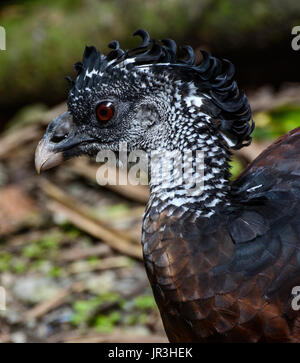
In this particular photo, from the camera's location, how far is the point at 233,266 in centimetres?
264

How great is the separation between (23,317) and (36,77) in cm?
398

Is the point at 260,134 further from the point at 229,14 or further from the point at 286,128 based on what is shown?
the point at 229,14

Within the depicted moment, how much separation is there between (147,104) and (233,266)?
3.17ft

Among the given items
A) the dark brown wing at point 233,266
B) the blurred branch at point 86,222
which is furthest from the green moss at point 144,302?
the dark brown wing at point 233,266

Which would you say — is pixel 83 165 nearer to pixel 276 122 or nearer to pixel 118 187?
pixel 118 187

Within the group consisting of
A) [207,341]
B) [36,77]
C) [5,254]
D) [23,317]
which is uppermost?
[36,77]

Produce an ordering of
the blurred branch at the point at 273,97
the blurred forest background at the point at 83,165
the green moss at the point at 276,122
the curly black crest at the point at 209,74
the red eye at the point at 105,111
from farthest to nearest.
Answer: the blurred branch at the point at 273,97
the green moss at the point at 276,122
the blurred forest background at the point at 83,165
the red eye at the point at 105,111
the curly black crest at the point at 209,74

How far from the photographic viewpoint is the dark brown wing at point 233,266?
2564mm

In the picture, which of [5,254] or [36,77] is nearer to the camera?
[5,254]

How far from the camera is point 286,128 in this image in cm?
640

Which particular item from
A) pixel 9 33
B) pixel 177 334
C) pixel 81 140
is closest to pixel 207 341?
pixel 177 334

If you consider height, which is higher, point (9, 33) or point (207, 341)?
point (9, 33)

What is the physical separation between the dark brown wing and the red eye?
599mm

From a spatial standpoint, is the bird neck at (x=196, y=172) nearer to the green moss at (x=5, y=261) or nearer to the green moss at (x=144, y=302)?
the green moss at (x=144, y=302)
